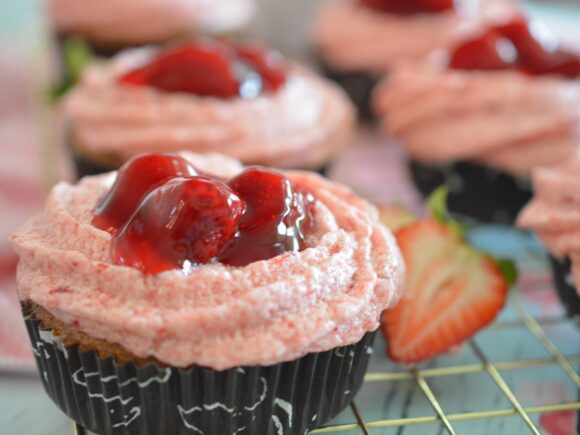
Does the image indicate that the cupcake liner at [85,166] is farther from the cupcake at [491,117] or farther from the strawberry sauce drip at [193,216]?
the cupcake at [491,117]

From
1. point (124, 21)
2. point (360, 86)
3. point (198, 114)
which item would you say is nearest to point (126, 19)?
point (124, 21)

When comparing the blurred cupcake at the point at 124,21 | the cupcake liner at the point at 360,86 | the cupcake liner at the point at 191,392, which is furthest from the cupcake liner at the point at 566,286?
the blurred cupcake at the point at 124,21

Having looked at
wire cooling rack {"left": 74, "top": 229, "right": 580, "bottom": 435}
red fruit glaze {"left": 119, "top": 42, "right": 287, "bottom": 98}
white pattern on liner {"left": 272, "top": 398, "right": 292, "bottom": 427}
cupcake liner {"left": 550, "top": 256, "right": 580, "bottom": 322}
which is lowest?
wire cooling rack {"left": 74, "top": 229, "right": 580, "bottom": 435}

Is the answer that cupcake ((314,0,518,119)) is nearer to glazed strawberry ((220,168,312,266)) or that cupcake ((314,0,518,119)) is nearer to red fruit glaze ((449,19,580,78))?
red fruit glaze ((449,19,580,78))

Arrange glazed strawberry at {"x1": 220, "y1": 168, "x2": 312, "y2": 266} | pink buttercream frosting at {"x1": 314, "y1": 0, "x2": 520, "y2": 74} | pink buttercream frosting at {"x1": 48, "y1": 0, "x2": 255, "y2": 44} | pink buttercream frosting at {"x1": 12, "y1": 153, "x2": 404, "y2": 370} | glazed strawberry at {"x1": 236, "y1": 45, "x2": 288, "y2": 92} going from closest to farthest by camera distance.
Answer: pink buttercream frosting at {"x1": 12, "y1": 153, "x2": 404, "y2": 370}, glazed strawberry at {"x1": 220, "y1": 168, "x2": 312, "y2": 266}, glazed strawberry at {"x1": 236, "y1": 45, "x2": 288, "y2": 92}, pink buttercream frosting at {"x1": 314, "y1": 0, "x2": 520, "y2": 74}, pink buttercream frosting at {"x1": 48, "y1": 0, "x2": 255, "y2": 44}

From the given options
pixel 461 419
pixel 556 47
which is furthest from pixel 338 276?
pixel 556 47

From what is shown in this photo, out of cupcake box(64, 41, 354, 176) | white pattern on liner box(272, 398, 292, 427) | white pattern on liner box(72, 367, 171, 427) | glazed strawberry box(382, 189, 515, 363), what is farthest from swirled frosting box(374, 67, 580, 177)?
white pattern on liner box(72, 367, 171, 427)

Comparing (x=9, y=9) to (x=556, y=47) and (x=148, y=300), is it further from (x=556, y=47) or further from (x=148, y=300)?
(x=148, y=300)
